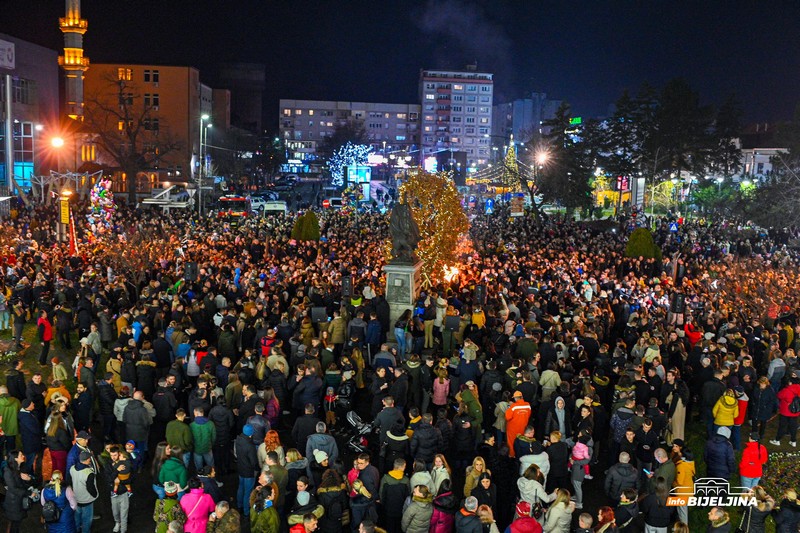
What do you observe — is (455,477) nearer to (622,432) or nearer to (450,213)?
(622,432)

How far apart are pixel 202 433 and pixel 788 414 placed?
9138 mm

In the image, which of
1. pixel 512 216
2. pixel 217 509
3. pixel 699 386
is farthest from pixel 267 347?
pixel 512 216

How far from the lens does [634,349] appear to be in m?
13.4

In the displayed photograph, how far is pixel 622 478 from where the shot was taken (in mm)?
8242

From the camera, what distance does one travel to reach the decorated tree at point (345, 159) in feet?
307

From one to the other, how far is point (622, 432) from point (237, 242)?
19623mm

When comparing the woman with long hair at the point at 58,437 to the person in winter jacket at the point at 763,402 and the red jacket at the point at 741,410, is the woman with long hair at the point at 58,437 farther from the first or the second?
the person in winter jacket at the point at 763,402

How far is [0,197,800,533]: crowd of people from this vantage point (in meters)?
7.94

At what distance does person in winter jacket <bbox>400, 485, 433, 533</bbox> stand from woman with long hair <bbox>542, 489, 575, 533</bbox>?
1.24 meters

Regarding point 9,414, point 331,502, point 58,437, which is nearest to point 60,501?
point 58,437

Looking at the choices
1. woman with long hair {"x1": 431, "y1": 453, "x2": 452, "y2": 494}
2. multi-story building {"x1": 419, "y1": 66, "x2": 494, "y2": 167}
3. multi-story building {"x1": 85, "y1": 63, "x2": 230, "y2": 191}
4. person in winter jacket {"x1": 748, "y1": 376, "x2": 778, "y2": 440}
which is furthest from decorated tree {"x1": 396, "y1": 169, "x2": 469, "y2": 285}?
multi-story building {"x1": 419, "y1": 66, "x2": 494, "y2": 167}

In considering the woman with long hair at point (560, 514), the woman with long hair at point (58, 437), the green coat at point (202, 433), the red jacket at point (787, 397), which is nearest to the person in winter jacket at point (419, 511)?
the woman with long hair at point (560, 514)

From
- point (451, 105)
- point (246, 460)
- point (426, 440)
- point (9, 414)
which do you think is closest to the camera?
point (426, 440)

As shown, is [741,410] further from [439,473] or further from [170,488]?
[170,488]
